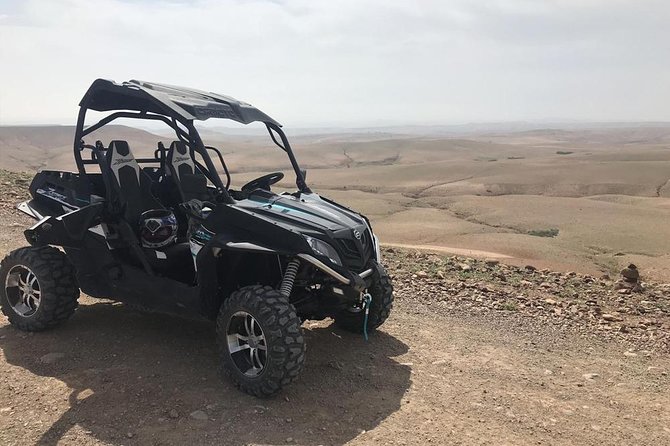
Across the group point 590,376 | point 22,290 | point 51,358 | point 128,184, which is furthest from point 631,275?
point 22,290

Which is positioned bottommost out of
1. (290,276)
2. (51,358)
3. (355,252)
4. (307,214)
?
(51,358)

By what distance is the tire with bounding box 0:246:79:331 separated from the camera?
5.22 metres

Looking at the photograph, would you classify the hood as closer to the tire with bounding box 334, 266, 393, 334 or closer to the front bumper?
the front bumper

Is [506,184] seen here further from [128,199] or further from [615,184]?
[128,199]

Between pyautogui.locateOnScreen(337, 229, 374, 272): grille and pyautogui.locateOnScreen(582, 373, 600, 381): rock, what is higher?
pyautogui.locateOnScreen(337, 229, 374, 272): grille

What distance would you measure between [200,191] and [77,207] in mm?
1311

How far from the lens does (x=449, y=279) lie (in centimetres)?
810

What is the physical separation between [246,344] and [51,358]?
1.67 meters

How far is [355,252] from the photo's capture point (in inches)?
188

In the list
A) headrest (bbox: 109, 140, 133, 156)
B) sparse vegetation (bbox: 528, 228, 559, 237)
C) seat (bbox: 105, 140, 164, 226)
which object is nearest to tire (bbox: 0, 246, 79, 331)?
seat (bbox: 105, 140, 164, 226)

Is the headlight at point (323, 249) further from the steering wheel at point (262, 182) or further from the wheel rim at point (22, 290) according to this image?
the wheel rim at point (22, 290)

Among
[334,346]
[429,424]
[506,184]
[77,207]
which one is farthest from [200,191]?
[506,184]

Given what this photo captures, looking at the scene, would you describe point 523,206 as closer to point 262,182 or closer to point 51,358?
point 262,182

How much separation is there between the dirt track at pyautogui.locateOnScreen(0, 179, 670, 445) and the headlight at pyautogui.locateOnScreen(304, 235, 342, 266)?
3.39 feet
